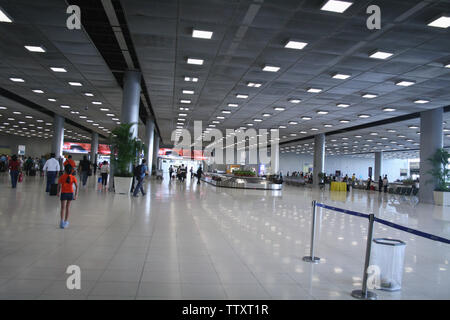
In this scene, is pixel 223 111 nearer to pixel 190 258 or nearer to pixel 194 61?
pixel 194 61

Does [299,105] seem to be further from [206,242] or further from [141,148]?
[206,242]

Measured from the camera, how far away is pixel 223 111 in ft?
82.9

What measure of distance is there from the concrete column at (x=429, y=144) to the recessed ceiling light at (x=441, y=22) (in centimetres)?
1324

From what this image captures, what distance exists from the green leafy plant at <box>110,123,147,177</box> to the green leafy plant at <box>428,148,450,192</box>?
16.7 metres

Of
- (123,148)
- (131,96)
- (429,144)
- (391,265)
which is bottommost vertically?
(391,265)

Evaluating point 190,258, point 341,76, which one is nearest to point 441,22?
point 341,76

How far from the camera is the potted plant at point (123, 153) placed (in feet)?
53.0

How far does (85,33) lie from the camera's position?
465 inches

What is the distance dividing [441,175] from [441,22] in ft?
44.5

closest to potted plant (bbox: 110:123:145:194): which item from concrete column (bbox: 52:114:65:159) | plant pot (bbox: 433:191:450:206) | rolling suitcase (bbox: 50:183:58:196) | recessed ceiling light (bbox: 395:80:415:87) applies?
rolling suitcase (bbox: 50:183:58:196)

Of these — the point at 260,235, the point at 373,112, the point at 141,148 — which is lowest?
the point at 260,235
